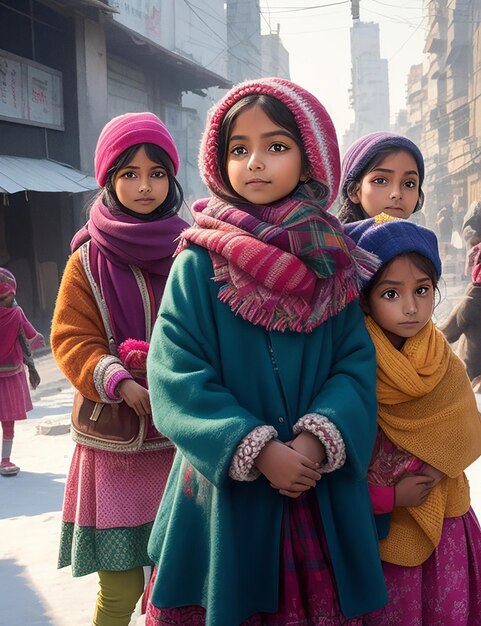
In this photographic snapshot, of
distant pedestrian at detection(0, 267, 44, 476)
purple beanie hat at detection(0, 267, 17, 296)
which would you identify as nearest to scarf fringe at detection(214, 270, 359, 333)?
distant pedestrian at detection(0, 267, 44, 476)

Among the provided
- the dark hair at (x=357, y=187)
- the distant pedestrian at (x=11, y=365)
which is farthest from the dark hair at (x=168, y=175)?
the distant pedestrian at (x=11, y=365)

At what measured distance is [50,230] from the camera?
43.5 ft

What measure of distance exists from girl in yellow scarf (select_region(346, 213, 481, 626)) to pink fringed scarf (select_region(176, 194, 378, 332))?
7.6 inches

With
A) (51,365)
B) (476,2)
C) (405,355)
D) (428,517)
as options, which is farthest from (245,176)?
(476,2)

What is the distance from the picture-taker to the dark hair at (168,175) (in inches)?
93.4

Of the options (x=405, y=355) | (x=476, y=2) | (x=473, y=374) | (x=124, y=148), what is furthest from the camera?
(x=476, y=2)

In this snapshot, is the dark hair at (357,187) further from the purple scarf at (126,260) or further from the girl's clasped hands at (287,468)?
the girl's clasped hands at (287,468)

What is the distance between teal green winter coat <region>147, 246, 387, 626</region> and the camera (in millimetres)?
1501

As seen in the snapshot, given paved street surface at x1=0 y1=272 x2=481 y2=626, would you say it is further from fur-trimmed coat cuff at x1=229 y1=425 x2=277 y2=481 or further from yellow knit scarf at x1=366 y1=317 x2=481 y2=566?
fur-trimmed coat cuff at x1=229 y1=425 x2=277 y2=481

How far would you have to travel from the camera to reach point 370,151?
90.3 inches

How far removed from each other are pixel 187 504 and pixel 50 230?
484 inches

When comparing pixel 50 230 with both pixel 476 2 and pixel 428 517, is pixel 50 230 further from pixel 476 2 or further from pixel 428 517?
pixel 476 2

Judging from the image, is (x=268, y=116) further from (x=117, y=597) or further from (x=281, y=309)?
(x=117, y=597)

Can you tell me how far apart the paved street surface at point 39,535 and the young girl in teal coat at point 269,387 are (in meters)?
1.40
